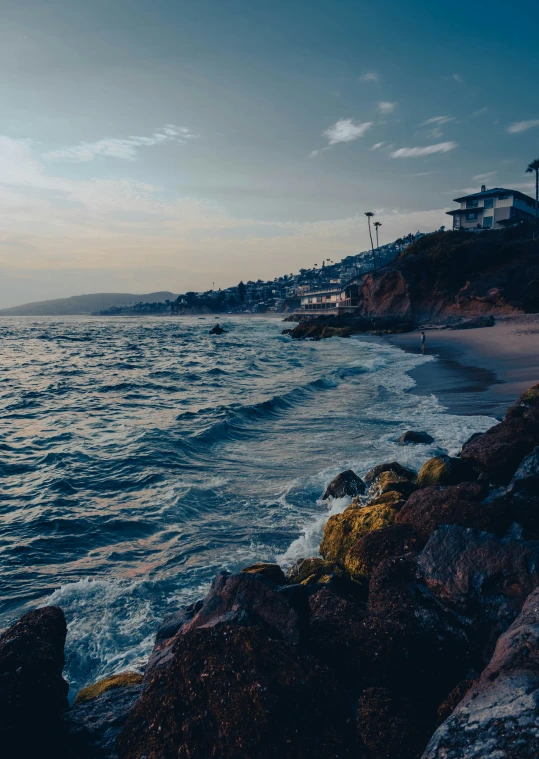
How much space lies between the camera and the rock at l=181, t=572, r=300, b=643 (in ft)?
14.4

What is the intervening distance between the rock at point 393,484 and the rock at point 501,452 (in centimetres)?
136

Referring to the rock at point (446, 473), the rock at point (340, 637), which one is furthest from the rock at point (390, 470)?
the rock at point (340, 637)

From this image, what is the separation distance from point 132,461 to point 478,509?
10.6 meters

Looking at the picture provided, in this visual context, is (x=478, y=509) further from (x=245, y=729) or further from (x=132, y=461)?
(x=132, y=461)

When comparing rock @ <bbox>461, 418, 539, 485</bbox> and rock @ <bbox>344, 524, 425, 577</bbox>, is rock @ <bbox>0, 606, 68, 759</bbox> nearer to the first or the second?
rock @ <bbox>344, 524, 425, 577</bbox>

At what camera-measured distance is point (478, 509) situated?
6297mm

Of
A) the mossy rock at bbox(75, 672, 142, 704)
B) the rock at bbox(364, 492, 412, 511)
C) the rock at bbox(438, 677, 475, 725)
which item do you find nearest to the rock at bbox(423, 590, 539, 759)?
the rock at bbox(438, 677, 475, 725)

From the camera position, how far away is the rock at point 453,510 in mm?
6121

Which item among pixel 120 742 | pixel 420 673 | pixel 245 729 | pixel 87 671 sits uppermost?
pixel 245 729

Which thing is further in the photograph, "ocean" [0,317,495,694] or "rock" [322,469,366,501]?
"rock" [322,469,366,501]

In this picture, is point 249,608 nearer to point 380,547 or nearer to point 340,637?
point 340,637

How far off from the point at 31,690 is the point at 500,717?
11.1ft

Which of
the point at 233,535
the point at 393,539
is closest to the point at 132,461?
the point at 233,535

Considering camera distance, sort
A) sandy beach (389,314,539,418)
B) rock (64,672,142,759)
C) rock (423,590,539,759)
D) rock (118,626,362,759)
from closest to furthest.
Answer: rock (423,590,539,759) < rock (118,626,362,759) < rock (64,672,142,759) < sandy beach (389,314,539,418)
